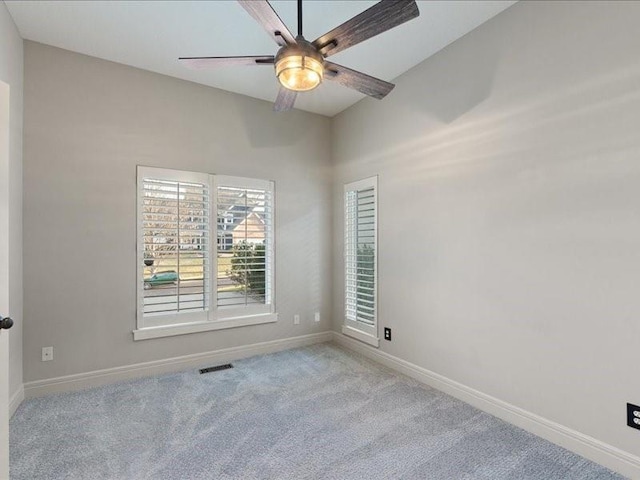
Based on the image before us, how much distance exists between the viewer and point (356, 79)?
2.18m

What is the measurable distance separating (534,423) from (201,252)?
325 cm

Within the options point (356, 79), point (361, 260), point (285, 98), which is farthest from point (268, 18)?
point (361, 260)

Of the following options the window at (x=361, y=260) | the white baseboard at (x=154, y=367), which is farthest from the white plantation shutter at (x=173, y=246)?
the window at (x=361, y=260)

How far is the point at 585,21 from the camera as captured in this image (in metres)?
2.05

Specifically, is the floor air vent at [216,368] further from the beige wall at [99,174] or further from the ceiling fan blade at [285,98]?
the ceiling fan blade at [285,98]

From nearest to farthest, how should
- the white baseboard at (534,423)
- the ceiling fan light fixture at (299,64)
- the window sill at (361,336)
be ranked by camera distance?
the ceiling fan light fixture at (299,64) → the white baseboard at (534,423) → the window sill at (361,336)

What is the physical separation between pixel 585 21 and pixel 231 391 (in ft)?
12.4

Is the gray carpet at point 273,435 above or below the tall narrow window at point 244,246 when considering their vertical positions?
below

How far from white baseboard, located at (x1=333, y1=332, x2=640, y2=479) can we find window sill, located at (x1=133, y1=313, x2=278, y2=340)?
5.00ft

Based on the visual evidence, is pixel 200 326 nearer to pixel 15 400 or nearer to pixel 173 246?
pixel 173 246

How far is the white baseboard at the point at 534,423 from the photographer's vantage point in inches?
74.3

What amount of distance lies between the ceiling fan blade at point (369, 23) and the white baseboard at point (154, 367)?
3149 mm

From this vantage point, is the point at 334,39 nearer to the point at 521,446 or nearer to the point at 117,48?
the point at 117,48

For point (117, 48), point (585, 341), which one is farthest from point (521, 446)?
point (117, 48)
